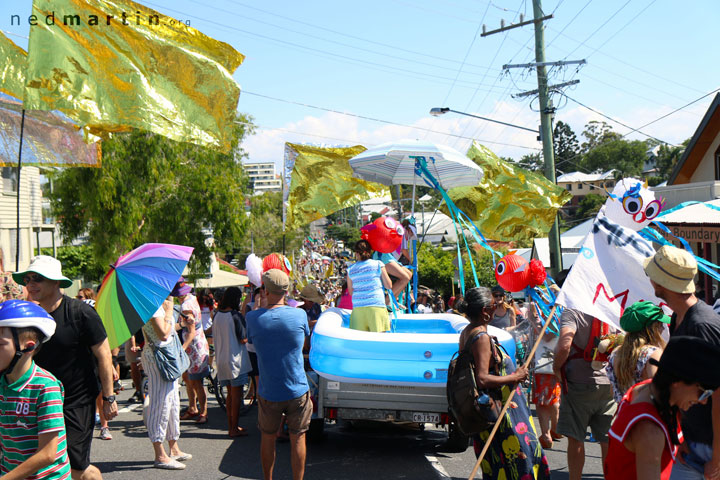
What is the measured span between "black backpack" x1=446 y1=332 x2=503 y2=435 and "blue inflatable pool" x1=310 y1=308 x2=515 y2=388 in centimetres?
200

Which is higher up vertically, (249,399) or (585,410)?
(585,410)

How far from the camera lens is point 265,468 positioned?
215 inches

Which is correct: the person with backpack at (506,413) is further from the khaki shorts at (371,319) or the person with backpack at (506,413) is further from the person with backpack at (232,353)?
the person with backpack at (232,353)

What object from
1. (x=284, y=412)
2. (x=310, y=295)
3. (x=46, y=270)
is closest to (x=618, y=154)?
(x=310, y=295)

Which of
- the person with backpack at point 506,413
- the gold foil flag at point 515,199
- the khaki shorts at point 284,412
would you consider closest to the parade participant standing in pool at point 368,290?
the khaki shorts at point 284,412

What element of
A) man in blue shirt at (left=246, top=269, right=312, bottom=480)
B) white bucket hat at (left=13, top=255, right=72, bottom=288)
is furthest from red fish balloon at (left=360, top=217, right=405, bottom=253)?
white bucket hat at (left=13, top=255, right=72, bottom=288)

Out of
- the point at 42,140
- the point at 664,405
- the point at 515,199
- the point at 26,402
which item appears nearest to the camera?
the point at 664,405

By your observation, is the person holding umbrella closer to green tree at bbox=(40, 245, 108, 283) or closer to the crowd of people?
the crowd of people

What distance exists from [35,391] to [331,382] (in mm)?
3469

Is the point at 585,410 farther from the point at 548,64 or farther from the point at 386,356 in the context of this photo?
the point at 548,64

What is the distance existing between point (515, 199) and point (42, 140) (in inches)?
335

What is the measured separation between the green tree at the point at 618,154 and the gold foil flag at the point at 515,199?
89.9 m

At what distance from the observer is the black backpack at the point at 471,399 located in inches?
161

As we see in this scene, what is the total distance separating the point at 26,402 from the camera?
3299mm
